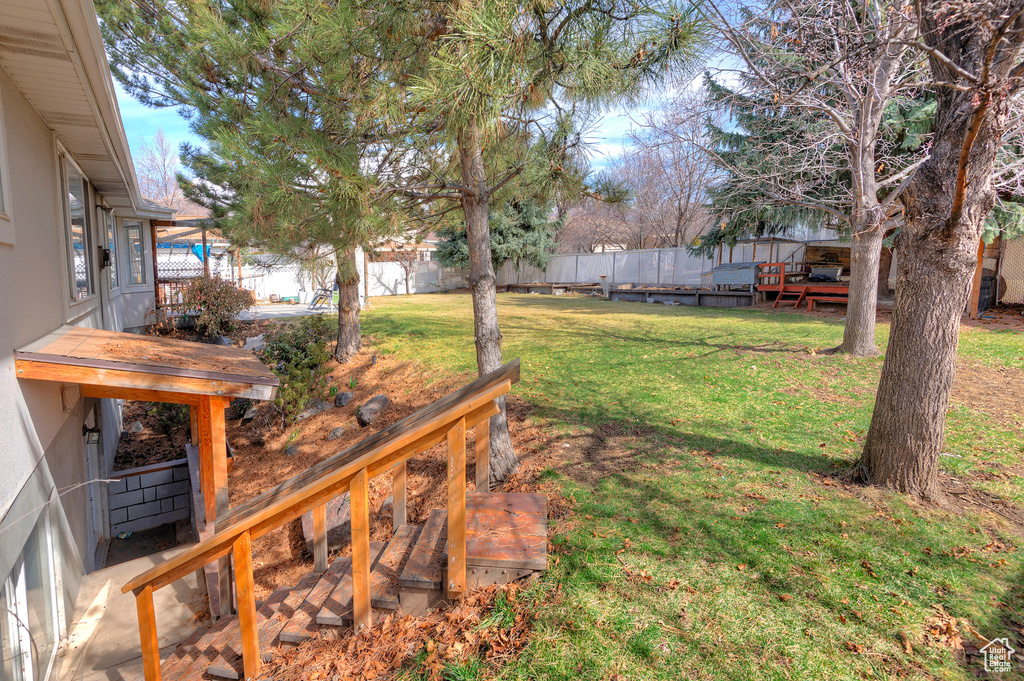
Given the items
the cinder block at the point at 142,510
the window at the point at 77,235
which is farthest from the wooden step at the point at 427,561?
the cinder block at the point at 142,510

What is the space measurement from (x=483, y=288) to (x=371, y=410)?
3575 mm

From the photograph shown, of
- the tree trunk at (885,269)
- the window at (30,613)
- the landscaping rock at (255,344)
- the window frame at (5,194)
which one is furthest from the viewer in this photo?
the tree trunk at (885,269)

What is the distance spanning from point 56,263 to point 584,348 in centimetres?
744

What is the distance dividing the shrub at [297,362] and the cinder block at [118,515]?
7.56 ft

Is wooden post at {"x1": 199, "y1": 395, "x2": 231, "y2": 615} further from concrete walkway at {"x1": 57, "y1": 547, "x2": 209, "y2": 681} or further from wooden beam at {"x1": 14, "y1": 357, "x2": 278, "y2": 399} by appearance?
concrete walkway at {"x1": 57, "y1": 547, "x2": 209, "y2": 681}

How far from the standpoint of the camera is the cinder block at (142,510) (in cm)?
667

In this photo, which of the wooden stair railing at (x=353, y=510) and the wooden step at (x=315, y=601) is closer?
the wooden stair railing at (x=353, y=510)

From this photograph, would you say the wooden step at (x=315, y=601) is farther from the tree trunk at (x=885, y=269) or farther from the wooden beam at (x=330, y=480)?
the tree trunk at (x=885, y=269)

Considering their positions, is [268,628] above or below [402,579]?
below

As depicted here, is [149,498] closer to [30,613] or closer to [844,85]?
[30,613]

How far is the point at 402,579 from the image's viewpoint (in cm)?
293

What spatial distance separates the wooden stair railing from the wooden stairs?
17 cm

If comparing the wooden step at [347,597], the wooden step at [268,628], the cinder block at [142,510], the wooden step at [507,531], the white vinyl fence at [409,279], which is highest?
the white vinyl fence at [409,279]

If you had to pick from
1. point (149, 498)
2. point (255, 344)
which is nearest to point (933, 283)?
point (149, 498)
